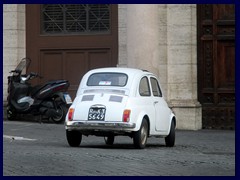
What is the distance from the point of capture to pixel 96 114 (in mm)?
13109

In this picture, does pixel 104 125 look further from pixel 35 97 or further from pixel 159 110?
pixel 35 97

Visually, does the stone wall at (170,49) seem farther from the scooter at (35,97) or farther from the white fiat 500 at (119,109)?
the white fiat 500 at (119,109)

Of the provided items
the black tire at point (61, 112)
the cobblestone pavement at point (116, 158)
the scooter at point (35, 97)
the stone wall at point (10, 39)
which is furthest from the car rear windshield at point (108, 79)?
the stone wall at point (10, 39)

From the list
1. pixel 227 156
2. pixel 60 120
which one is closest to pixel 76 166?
pixel 227 156

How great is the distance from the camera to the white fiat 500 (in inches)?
512

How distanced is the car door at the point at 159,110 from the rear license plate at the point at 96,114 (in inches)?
55.9

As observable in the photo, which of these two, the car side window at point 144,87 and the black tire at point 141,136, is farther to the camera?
the car side window at point 144,87

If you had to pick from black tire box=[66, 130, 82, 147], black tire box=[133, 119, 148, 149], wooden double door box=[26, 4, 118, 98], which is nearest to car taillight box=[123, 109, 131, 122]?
black tire box=[133, 119, 148, 149]

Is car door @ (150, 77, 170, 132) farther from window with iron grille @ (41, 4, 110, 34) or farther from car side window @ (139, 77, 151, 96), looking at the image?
window with iron grille @ (41, 4, 110, 34)

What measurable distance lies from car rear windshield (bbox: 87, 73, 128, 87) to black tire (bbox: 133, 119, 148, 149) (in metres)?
0.89

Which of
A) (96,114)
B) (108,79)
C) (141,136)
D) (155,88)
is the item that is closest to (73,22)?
(155,88)

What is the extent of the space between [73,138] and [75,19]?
833 cm

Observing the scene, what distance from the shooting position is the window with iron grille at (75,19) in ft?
70.2

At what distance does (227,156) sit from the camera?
40.1ft
